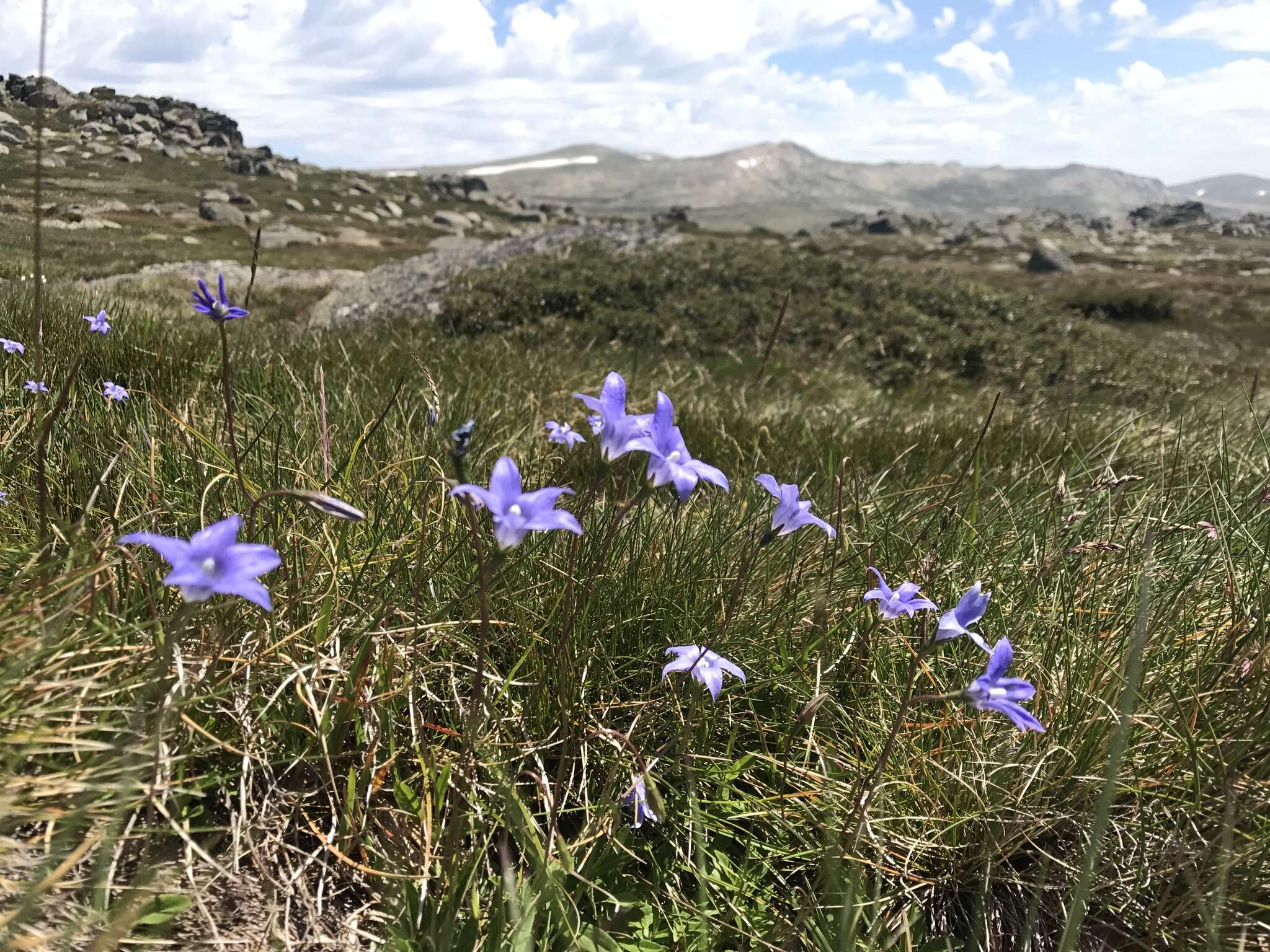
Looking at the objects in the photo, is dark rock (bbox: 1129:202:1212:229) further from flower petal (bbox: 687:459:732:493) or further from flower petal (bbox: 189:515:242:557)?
flower petal (bbox: 189:515:242:557)

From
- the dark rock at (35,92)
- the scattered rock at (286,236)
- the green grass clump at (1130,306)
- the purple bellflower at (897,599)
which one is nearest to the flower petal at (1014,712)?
the purple bellflower at (897,599)

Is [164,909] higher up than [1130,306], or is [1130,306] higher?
[1130,306]

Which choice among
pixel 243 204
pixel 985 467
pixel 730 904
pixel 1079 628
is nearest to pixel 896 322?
pixel 985 467

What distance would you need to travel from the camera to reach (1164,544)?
9.86 ft

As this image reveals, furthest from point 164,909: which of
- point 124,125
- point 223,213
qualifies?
point 223,213

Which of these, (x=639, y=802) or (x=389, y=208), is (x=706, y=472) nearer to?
(x=639, y=802)

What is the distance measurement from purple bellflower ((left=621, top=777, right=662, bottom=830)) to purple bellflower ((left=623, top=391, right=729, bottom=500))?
0.75m

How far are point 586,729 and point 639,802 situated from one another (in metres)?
0.27

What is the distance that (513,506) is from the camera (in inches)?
50.4

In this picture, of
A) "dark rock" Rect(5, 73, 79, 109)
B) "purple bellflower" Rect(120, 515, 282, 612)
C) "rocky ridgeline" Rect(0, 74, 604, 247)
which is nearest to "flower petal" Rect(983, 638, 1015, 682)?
"purple bellflower" Rect(120, 515, 282, 612)

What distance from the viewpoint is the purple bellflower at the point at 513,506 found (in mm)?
1224

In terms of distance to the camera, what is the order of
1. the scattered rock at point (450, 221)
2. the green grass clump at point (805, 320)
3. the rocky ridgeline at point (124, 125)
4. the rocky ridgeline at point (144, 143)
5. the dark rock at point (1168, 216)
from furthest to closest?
the dark rock at point (1168, 216) < the scattered rock at point (450, 221) < the green grass clump at point (805, 320) < the rocky ridgeline at point (144, 143) < the rocky ridgeline at point (124, 125)

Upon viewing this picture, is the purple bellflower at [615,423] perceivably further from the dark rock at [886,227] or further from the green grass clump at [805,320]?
the dark rock at [886,227]

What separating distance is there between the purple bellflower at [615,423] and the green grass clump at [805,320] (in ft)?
31.1
